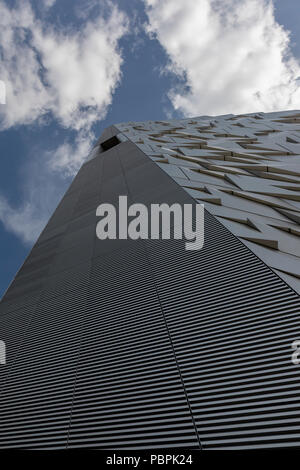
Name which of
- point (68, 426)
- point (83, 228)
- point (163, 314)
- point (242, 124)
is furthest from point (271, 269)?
point (242, 124)

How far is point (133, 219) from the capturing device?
8.35 meters

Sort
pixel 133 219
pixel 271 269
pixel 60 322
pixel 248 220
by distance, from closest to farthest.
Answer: pixel 271 269 < pixel 60 322 < pixel 248 220 < pixel 133 219

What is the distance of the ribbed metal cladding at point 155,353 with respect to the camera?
3139 millimetres

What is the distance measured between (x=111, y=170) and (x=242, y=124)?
12.3 meters

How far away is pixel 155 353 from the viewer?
13.9 ft

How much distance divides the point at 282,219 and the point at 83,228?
5.41m

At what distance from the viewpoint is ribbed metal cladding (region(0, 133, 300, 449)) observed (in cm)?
314

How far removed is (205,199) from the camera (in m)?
7.88

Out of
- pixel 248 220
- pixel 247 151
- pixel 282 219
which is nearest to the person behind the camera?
pixel 248 220

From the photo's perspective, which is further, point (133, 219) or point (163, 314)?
point (133, 219)

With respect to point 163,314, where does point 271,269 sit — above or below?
above
